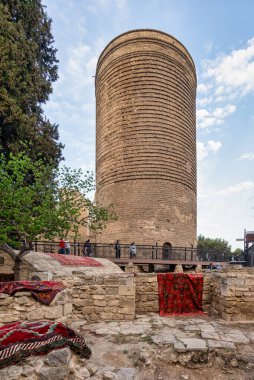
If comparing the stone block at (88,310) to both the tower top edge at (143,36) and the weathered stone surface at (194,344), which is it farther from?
the tower top edge at (143,36)

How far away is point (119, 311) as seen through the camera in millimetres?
5574

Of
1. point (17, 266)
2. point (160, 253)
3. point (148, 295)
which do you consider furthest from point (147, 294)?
point (160, 253)

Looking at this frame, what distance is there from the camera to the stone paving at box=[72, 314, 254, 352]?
4.12 metres

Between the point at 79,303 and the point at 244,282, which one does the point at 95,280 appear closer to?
the point at 79,303

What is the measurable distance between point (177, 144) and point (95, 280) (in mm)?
15969

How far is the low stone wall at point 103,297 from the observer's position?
5574 millimetres

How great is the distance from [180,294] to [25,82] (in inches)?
490

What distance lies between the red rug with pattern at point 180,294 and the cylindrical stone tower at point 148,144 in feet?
39.9

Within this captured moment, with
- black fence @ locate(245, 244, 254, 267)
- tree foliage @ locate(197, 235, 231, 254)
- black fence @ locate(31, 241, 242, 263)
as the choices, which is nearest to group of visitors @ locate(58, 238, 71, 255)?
black fence @ locate(31, 241, 242, 263)

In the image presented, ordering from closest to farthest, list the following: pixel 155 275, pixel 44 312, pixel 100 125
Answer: pixel 44 312, pixel 155 275, pixel 100 125

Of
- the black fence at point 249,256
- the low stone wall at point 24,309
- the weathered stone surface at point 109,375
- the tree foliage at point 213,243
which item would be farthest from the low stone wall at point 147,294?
the tree foliage at point 213,243

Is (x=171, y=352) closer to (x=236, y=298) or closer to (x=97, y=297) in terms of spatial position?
(x=97, y=297)

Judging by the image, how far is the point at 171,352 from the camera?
3.89 m

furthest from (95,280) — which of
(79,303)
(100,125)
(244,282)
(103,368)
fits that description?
(100,125)
